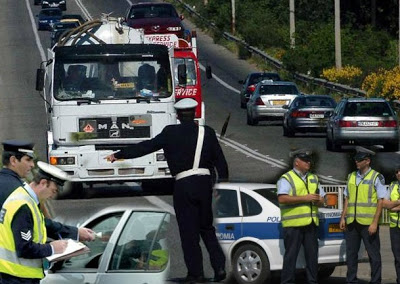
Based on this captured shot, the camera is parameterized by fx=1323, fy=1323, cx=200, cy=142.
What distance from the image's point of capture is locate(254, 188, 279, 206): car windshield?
1534 cm

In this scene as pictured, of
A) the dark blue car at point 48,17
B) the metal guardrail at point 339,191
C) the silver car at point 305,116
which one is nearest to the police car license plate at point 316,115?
the silver car at point 305,116

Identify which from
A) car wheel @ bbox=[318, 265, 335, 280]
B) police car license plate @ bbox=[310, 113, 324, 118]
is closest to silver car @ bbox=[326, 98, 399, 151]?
police car license plate @ bbox=[310, 113, 324, 118]

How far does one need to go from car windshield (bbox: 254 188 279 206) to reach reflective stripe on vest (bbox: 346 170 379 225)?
87 centimetres

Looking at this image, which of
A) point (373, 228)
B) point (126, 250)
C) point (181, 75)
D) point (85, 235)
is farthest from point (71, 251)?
point (181, 75)

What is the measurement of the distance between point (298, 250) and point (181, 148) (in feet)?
11.4

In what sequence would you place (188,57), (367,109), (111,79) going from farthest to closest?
(367,109), (188,57), (111,79)

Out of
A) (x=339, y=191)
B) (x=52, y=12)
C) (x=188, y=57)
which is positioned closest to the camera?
(x=339, y=191)

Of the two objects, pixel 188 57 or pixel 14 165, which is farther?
pixel 188 57

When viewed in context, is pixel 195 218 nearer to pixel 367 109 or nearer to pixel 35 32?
pixel 367 109

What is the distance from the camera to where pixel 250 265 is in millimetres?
15156

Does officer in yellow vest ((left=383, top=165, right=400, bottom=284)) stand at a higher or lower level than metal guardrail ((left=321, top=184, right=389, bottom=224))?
higher

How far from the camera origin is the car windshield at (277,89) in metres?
45.6

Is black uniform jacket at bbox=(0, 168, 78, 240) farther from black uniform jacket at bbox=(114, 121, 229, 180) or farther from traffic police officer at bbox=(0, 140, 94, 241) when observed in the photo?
black uniform jacket at bbox=(114, 121, 229, 180)

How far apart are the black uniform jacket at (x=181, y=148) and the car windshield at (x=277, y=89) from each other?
111 feet
